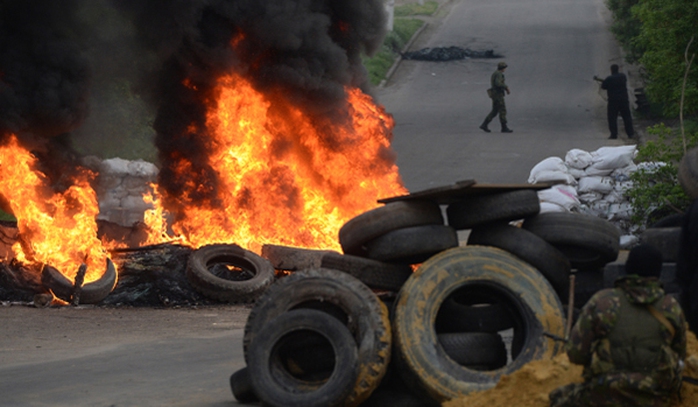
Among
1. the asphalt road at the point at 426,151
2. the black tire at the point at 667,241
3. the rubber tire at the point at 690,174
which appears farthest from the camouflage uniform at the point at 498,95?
the black tire at the point at 667,241

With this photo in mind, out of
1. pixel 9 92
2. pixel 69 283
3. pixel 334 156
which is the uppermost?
pixel 9 92

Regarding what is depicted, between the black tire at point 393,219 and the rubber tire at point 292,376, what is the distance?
1.21 metres

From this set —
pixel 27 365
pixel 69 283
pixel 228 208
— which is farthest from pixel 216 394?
pixel 228 208

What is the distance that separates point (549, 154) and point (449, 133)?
3.90 meters

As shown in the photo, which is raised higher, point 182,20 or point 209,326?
point 182,20

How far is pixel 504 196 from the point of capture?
736 centimetres

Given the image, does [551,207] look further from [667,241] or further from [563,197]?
[667,241]

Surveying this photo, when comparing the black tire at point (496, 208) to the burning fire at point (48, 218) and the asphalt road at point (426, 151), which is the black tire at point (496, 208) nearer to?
the asphalt road at point (426, 151)

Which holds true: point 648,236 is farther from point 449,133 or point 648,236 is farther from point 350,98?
point 449,133

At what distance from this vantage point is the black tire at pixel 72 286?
1294 cm

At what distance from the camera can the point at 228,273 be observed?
13812mm

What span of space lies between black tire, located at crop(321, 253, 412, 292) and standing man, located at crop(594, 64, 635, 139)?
1628 centimetres

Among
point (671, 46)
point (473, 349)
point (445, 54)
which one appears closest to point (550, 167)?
point (671, 46)

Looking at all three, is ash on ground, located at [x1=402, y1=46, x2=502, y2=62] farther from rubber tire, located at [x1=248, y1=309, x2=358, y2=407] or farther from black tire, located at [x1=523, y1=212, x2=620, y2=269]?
rubber tire, located at [x1=248, y1=309, x2=358, y2=407]
